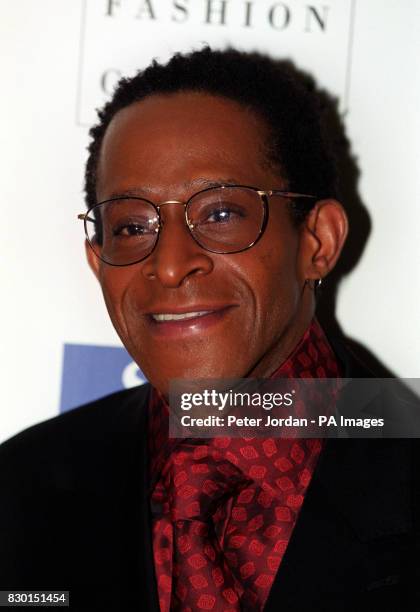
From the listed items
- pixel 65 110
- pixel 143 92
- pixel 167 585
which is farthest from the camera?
pixel 65 110

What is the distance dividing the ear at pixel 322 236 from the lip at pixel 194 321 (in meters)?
0.21

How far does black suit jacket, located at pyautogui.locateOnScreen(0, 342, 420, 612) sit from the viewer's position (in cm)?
121

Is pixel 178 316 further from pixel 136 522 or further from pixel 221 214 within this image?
pixel 136 522

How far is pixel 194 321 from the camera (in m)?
1.26

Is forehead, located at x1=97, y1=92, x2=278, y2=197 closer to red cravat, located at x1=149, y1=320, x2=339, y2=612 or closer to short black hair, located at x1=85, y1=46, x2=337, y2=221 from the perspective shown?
short black hair, located at x1=85, y1=46, x2=337, y2=221

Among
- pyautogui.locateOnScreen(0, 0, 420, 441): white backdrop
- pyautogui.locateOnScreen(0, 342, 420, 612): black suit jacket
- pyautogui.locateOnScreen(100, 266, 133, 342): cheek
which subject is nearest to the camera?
pyautogui.locateOnScreen(0, 342, 420, 612): black suit jacket

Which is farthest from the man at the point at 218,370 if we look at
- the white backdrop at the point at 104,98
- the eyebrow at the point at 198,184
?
the white backdrop at the point at 104,98

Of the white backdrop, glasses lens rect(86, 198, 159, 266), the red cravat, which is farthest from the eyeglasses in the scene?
the white backdrop

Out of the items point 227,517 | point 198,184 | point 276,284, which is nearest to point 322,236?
point 276,284

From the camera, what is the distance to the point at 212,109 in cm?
130

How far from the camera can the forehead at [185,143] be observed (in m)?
1.26

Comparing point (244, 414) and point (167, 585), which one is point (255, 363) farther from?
point (167, 585)

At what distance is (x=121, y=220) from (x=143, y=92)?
250 millimetres

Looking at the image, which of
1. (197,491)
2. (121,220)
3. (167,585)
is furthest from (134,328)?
(167,585)
